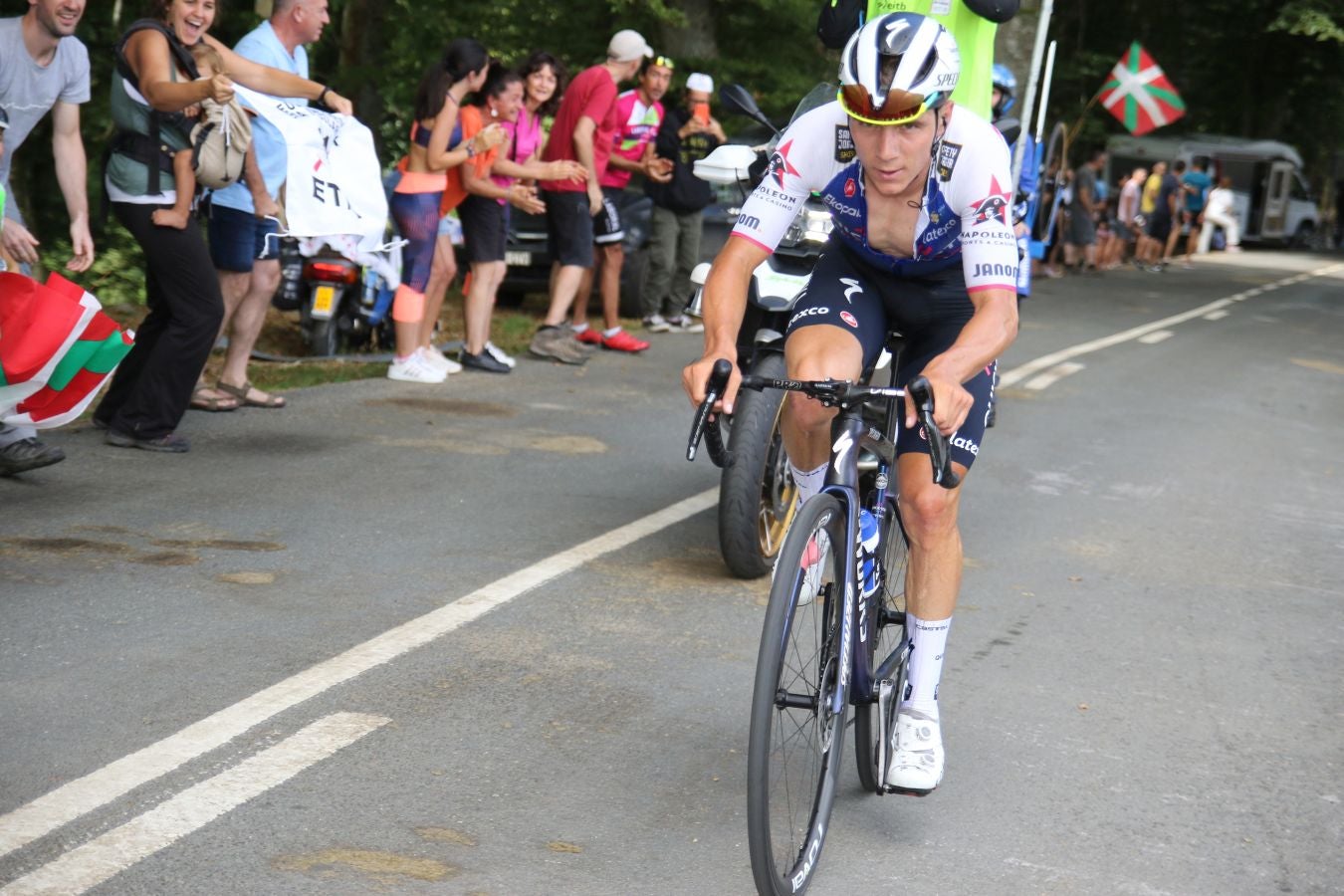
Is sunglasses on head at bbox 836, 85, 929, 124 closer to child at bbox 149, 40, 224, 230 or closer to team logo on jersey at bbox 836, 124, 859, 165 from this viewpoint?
team logo on jersey at bbox 836, 124, 859, 165

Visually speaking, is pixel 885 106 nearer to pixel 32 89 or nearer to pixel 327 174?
pixel 32 89

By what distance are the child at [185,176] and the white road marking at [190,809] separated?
3.83 metres

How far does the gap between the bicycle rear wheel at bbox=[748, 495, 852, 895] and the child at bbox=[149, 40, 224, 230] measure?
Result: 4.90 m

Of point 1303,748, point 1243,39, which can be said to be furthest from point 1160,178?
point 1303,748

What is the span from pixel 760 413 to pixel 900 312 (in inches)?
67.5

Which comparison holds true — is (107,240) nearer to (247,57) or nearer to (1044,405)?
(247,57)

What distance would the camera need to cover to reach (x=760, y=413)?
606cm

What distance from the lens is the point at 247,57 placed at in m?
8.36

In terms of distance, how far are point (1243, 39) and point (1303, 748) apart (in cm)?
4813

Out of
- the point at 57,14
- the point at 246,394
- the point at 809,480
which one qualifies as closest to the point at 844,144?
the point at 809,480

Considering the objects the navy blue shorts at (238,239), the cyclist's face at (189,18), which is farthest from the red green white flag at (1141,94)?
the cyclist's face at (189,18)

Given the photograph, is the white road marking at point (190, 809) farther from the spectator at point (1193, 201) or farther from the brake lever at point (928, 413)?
the spectator at point (1193, 201)

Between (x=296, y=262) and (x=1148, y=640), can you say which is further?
(x=296, y=262)

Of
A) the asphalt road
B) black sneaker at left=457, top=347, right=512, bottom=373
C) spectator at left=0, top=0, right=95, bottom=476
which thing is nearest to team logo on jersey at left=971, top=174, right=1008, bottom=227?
the asphalt road
